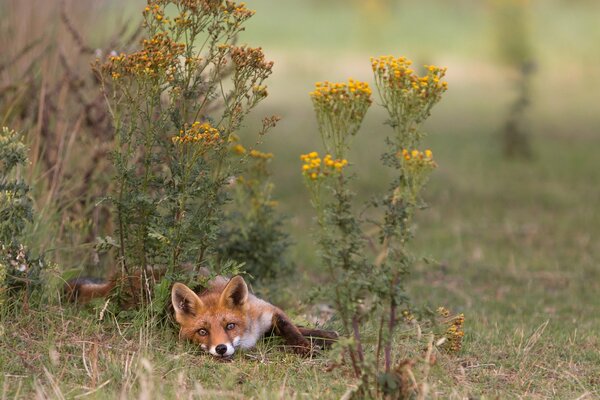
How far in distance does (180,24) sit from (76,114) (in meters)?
3.20

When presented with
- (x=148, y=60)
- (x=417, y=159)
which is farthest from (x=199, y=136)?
(x=417, y=159)

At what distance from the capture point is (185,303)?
586 cm

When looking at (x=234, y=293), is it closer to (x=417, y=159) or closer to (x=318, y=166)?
(x=318, y=166)

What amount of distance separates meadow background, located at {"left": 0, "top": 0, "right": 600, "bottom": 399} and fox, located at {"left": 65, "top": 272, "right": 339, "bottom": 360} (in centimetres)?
13

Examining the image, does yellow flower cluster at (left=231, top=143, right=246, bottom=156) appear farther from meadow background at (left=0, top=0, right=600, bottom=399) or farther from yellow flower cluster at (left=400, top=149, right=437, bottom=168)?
yellow flower cluster at (left=400, top=149, right=437, bottom=168)

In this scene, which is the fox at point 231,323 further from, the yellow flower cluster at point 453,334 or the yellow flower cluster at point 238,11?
the yellow flower cluster at point 238,11

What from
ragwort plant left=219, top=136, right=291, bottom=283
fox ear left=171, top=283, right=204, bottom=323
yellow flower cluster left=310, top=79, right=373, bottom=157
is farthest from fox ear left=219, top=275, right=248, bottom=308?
ragwort plant left=219, top=136, right=291, bottom=283

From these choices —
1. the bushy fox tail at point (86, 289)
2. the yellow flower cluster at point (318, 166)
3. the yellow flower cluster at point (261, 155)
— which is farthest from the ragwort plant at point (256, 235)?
the yellow flower cluster at point (318, 166)

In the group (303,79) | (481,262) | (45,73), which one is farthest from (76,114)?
(303,79)

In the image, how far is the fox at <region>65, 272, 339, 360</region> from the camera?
5.76m

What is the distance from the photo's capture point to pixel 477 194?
42.9 ft

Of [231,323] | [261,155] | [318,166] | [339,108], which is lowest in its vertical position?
[231,323]

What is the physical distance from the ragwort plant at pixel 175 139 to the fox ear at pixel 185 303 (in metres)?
0.14

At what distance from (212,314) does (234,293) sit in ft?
0.62
